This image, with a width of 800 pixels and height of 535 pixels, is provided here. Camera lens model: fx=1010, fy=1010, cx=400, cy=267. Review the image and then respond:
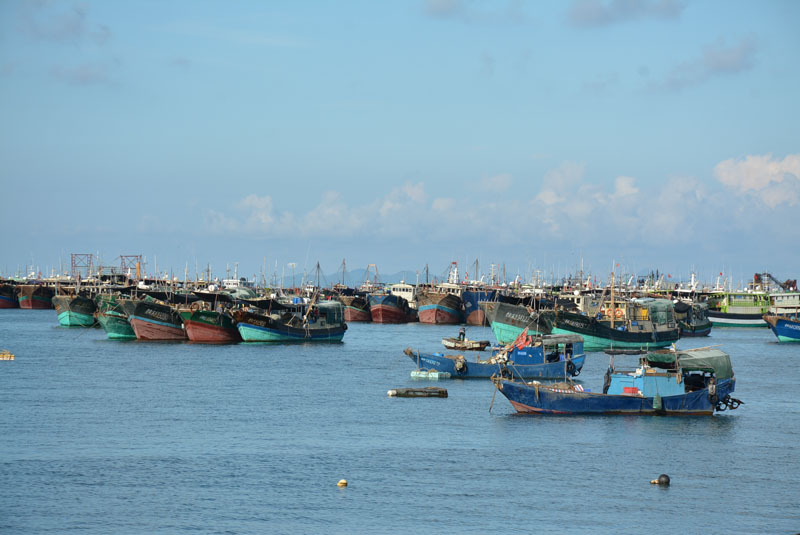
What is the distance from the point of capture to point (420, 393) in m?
59.3

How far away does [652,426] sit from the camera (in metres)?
48.7

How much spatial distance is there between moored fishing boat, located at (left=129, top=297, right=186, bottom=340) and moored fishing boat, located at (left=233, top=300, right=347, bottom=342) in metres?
5.95

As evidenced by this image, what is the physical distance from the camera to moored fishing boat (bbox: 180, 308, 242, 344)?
9694 centimetres

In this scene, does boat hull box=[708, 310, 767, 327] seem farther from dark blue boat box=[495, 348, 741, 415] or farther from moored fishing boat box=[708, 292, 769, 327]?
dark blue boat box=[495, 348, 741, 415]

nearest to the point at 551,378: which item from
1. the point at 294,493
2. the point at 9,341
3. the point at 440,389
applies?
the point at 440,389

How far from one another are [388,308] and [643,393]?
110364mm

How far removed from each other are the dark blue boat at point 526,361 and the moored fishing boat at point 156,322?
37473 mm

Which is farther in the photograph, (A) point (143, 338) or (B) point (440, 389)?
(A) point (143, 338)

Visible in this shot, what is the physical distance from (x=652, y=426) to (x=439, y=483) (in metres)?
15.4

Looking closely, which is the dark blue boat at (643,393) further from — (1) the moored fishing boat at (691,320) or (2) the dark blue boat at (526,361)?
(1) the moored fishing boat at (691,320)

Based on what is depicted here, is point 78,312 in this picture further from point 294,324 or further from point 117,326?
point 294,324

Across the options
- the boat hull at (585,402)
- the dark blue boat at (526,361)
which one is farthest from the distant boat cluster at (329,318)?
the boat hull at (585,402)

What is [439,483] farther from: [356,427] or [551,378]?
[551,378]

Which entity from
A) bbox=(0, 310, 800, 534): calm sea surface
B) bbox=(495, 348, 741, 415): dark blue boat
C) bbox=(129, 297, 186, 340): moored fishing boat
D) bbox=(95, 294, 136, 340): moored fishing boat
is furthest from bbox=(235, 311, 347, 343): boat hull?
bbox=(495, 348, 741, 415): dark blue boat
